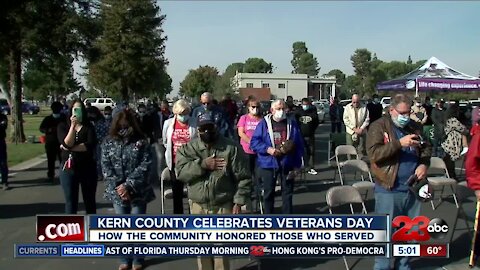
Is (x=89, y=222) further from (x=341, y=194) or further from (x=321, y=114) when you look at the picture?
(x=321, y=114)

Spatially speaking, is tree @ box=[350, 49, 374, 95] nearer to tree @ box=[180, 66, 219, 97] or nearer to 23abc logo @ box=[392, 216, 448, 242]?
tree @ box=[180, 66, 219, 97]

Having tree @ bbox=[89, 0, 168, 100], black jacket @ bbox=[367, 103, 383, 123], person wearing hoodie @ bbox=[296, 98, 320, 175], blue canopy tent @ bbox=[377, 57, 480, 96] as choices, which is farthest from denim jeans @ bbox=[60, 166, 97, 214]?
tree @ bbox=[89, 0, 168, 100]

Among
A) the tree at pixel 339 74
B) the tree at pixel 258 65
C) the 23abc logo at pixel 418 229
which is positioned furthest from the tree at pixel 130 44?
the tree at pixel 339 74

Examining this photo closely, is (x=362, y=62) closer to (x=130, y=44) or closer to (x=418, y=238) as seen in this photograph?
(x=130, y=44)

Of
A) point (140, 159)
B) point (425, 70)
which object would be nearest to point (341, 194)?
point (140, 159)

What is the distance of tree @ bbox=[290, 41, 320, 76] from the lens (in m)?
135

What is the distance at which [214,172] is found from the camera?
4730mm

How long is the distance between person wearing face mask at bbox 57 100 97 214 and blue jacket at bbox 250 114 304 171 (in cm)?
225

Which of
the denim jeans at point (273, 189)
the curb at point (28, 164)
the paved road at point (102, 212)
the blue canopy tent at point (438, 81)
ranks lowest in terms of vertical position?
the paved road at point (102, 212)

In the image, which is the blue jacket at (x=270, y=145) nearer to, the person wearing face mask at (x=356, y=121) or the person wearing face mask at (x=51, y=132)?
the person wearing face mask at (x=356, y=121)

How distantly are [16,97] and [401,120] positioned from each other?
19497mm

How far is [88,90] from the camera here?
75188 mm

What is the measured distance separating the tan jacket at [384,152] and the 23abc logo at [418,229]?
36.9 inches

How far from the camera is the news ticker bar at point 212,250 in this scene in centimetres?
346
